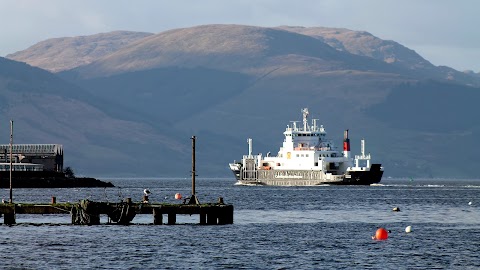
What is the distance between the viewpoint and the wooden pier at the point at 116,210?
101875 mm

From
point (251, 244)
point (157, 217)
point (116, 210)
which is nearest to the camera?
point (251, 244)

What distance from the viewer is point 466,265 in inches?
2960

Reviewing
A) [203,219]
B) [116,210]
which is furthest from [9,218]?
[203,219]

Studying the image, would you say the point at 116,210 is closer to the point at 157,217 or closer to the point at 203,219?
the point at 157,217

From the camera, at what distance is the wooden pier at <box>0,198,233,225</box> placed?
102 meters

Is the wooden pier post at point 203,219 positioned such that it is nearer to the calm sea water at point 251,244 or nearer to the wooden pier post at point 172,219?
the calm sea water at point 251,244

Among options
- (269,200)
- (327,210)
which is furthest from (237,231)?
(269,200)

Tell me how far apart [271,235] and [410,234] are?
11540 mm

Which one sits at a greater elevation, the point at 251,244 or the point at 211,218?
the point at 211,218

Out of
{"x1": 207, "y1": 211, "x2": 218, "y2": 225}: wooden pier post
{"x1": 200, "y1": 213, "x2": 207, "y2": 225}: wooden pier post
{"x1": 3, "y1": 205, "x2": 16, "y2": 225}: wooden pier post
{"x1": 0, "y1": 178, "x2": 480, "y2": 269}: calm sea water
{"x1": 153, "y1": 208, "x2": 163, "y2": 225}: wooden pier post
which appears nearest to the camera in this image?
{"x1": 0, "y1": 178, "x2": 480, "y2": 269}: calm sea water

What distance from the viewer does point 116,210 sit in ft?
337

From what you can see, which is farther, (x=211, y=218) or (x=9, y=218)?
(x=9, y=218)

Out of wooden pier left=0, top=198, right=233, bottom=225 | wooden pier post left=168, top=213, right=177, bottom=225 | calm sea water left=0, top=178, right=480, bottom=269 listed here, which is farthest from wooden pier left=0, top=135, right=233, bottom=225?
calm sea water left=0, top=178, right=480, bottom=269

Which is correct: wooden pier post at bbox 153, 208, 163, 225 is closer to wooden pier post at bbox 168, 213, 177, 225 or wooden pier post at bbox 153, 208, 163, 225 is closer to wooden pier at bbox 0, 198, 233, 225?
wooden pier at bbox 0, 198, 233, 225
